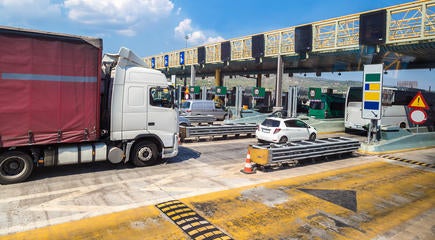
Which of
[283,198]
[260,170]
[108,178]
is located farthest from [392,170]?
[108,178]

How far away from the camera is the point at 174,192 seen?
25.7ft

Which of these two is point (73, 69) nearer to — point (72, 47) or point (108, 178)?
point (72, 47)

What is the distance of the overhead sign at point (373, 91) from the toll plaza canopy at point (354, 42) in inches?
365

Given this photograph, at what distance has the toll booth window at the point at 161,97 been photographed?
10.3m

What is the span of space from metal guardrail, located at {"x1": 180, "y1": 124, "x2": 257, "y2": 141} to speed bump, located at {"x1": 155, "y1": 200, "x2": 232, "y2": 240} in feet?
27.8

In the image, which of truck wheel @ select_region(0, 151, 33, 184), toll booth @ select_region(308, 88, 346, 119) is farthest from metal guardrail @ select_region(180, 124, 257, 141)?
toll booth @ select_region(308, 88, 346, 119)

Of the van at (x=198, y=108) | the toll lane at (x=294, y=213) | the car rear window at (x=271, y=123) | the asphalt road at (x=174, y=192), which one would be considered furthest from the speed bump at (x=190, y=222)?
the van at (x=198, y=108)

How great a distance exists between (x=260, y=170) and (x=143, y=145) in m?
4.20

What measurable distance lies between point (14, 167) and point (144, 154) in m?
3.75

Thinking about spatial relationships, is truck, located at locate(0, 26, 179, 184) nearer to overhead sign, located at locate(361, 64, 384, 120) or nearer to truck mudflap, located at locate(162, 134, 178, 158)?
truck mudflap, located at locate(162, 134, 178, 158)

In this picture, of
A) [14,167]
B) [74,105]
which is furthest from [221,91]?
[14,167]

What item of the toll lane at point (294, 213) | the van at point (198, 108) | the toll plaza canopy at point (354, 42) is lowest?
the toll lane at point (294, 213)

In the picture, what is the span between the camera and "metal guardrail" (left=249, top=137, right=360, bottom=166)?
397 inches

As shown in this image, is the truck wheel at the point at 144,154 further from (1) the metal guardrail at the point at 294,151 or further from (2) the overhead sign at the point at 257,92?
(2) the overhead sign at the point at 257,92
